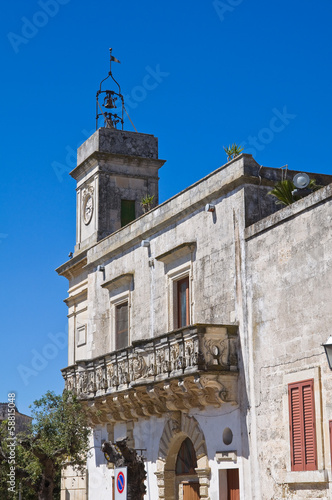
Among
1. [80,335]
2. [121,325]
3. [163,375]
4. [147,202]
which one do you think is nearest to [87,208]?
[147,202]

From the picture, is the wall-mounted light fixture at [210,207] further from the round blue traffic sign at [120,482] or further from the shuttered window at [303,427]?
the round blue traffic sign at [120,482]

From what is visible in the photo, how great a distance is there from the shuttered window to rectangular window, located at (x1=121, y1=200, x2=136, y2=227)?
492 inches

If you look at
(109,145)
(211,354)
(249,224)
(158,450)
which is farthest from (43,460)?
(109,145)

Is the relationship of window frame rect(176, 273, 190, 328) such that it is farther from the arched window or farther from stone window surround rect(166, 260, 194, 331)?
the arched window

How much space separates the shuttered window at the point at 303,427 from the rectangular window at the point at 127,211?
12488 millimetres

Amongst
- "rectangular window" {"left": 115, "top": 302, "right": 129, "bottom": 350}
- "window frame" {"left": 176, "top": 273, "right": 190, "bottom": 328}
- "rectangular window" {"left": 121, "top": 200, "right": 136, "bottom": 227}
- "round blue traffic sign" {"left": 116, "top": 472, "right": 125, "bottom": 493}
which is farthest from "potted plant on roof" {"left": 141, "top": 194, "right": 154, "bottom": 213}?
"round blue traffic sign" {"left": 116, "top": 472, "right": 125, "bottom": 493}

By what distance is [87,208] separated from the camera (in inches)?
1120

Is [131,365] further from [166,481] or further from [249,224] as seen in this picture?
[249,224]

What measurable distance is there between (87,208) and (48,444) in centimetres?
879

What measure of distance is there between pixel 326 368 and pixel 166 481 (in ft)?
22.7

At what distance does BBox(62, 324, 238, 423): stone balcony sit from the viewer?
18.3 metres

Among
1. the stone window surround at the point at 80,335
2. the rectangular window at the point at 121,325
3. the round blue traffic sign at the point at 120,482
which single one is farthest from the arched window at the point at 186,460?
the stone window surround at the point at 80,335

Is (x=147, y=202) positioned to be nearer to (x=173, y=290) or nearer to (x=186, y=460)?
(x=173, y=290)

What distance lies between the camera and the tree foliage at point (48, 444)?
74.0 ft
